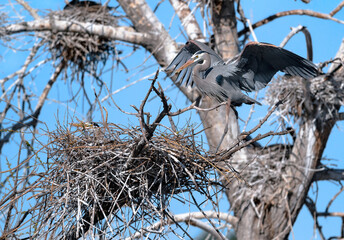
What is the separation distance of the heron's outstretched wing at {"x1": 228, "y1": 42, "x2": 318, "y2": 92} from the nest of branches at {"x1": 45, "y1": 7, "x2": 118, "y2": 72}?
3407 millimetres

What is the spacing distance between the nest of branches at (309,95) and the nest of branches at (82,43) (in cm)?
240

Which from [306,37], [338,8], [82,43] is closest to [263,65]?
[306,37]

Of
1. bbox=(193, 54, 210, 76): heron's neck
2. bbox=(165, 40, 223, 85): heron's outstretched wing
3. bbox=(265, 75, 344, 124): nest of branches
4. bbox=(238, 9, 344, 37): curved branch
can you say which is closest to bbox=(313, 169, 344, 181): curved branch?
bbox=(265, 75, 344, 124): nest of branches

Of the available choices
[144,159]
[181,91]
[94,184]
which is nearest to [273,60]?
[144,159]

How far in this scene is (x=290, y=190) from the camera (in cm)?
498

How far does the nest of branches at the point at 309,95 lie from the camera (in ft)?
15.7

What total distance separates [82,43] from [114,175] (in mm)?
4220

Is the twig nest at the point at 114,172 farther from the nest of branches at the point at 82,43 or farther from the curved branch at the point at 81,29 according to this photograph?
the nest of branches at the point at 82,43

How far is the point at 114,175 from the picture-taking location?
2.39m

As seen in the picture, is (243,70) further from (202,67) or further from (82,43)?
(82,43)

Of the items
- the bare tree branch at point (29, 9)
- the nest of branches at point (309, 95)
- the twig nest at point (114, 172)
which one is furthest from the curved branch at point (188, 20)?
the twig nest at point (114, 172)

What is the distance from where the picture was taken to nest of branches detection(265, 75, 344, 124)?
4.79 metres

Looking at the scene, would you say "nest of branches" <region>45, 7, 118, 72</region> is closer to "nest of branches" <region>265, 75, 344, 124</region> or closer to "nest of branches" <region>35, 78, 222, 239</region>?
"nest of branches" <region>265, 75, 344, 124</region>

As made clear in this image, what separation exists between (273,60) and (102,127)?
1137 mm
